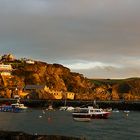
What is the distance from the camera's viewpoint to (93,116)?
125 metres

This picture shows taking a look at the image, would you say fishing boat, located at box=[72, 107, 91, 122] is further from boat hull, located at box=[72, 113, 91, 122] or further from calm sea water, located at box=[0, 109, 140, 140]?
calm sea water, located at box=[0, 109, 140, 140]

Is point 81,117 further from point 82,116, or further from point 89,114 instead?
point 89,114

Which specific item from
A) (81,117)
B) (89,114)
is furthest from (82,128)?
(89,114)

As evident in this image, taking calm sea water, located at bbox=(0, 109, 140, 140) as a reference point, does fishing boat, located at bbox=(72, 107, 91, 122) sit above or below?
above

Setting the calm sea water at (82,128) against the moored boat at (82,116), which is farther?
the moored boat at (82,116)

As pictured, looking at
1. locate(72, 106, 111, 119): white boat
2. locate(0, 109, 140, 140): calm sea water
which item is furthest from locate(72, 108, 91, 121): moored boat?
locate(0, 109, 140, 140): calm sea water

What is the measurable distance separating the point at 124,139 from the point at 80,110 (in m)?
51.9

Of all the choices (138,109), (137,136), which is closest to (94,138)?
(137,136)

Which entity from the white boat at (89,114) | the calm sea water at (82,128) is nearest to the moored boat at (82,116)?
the white boat at (89,114)

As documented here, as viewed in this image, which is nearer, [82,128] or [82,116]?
[82,128]

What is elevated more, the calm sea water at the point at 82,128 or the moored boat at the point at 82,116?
the moored boat at the point at 82,116

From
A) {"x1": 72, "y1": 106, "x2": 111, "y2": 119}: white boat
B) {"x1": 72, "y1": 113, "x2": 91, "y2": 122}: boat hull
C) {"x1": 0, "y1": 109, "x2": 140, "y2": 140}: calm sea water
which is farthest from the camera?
{"x1": 72, "y1": 106, "x2": 111, "y2": 119}: white boat

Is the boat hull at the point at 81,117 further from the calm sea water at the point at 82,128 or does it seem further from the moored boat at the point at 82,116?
the calm sea water at the point at 82,128

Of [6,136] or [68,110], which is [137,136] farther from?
[68,110]
